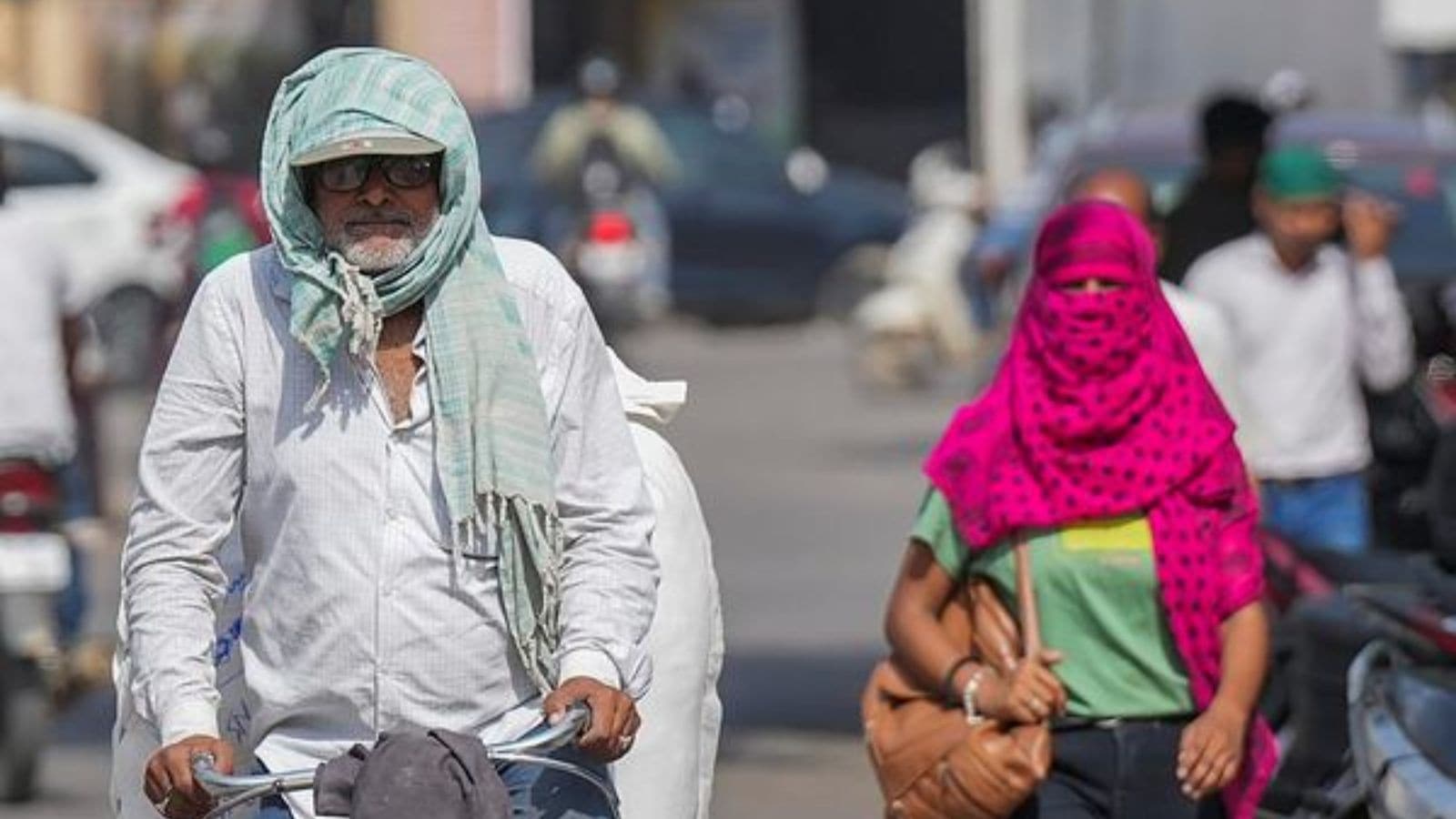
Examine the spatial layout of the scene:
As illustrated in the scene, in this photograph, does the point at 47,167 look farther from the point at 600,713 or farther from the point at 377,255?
the point at 600,713

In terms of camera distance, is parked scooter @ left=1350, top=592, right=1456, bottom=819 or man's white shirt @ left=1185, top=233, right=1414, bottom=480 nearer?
parked scooter @ left=1350, top=592, right=1456, bottom=819

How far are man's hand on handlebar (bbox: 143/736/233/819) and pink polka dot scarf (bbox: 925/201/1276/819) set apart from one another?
70.9 inches

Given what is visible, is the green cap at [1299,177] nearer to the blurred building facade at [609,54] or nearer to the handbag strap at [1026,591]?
the handbag strap at [1026,591]

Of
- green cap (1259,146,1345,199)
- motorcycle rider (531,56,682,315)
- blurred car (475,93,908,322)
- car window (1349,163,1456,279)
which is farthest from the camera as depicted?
blurred car (475,93,908,322)

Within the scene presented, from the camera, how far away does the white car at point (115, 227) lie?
26.5 metres

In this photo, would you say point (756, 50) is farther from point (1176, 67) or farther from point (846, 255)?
point (1176, 67)

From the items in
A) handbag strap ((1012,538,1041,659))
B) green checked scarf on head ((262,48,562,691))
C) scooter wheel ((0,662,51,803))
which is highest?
green checked scarf on head ((262,48,562,691))

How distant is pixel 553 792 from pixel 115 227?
2186 centimetres

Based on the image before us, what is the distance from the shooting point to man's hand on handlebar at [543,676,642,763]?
5242mm

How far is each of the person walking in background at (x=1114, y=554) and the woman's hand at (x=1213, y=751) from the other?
0.05ft

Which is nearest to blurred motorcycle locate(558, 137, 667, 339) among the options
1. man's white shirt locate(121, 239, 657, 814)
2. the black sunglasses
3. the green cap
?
the green cap

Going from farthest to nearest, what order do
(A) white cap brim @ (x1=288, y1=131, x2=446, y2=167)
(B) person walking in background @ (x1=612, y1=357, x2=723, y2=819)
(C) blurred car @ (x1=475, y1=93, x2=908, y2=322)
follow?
(C) blurred car @ (x1=475, y1=93, x2=908, y2=322) → (B) person walking in background @ (x1=612, y1=357, x2=723, y2=819) → (A) white cap brim @ (x1=288, y1=131, x2=446, y2=167)

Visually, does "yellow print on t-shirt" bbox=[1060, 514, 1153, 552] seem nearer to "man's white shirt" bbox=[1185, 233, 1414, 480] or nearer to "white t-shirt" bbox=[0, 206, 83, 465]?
"man's white shirt" bbox=[1185, 233, 1414, 480]

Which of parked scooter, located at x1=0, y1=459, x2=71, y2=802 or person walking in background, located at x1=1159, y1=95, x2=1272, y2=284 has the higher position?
person walking in background, located at x1=1159, y1=95, x2=1272, y2=284
